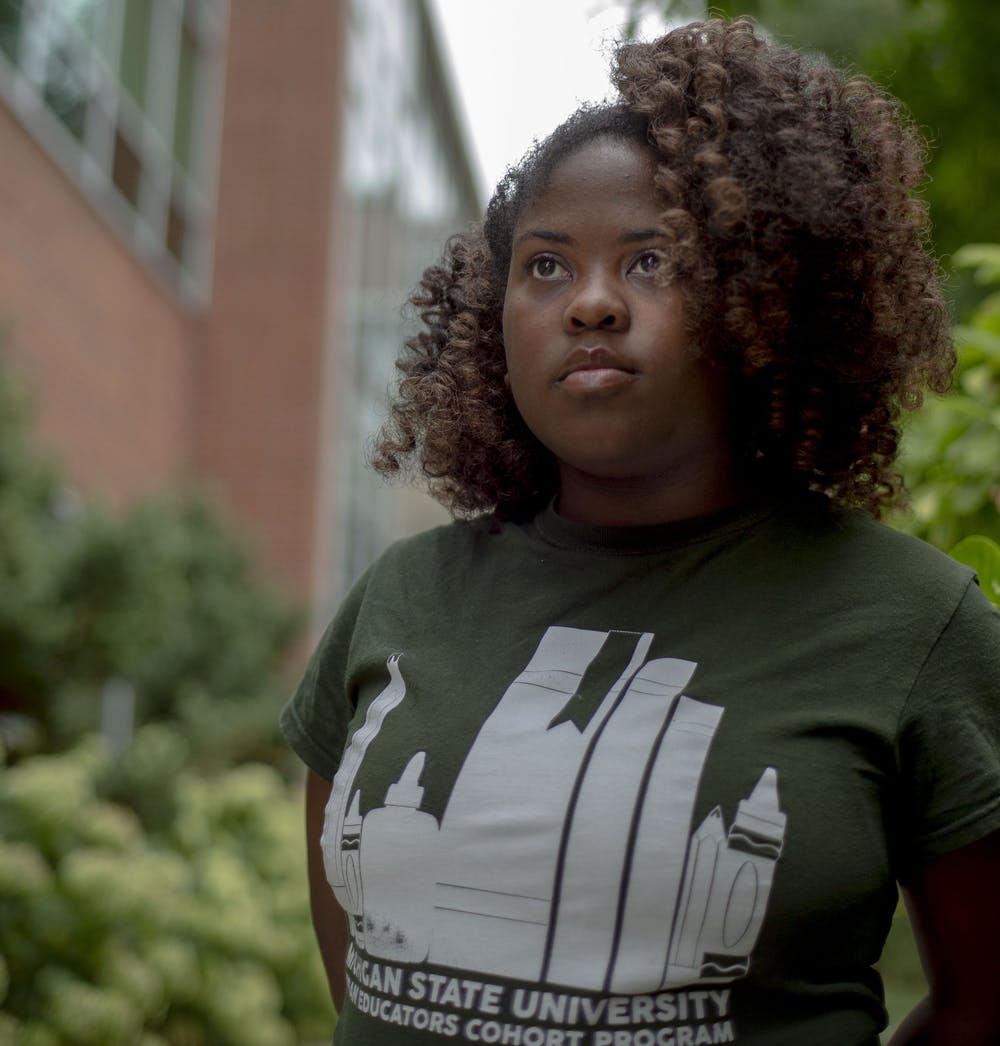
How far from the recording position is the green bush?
4238 mm

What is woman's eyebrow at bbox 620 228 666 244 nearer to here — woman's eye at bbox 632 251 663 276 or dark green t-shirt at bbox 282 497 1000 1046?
woman's eye at bbox 632 251 663 276

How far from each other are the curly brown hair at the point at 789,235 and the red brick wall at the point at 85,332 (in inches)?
263

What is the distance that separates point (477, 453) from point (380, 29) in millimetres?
17305

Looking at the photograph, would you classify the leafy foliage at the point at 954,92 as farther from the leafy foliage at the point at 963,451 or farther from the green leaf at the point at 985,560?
the green leaf at the point at 985,560

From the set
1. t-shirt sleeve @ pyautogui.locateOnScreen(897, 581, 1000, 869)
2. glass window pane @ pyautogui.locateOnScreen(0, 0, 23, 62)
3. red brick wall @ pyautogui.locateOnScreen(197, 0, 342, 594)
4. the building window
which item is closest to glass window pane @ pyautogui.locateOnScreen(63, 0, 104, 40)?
the building window

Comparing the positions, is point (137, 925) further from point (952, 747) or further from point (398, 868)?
point (952, 747)

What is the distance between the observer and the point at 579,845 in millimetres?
1512

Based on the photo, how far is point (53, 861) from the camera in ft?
15.6

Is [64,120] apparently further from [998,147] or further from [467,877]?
[467,877]

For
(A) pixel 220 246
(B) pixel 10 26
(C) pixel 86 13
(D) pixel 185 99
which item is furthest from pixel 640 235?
(A) pixel 220 246

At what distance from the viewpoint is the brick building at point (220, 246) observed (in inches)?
383

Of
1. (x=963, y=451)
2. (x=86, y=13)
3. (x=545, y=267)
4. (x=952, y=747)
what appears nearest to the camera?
(x=952, y=747)

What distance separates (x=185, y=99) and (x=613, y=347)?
Result: 40.6 ft

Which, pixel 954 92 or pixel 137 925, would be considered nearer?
pixel 137 925
